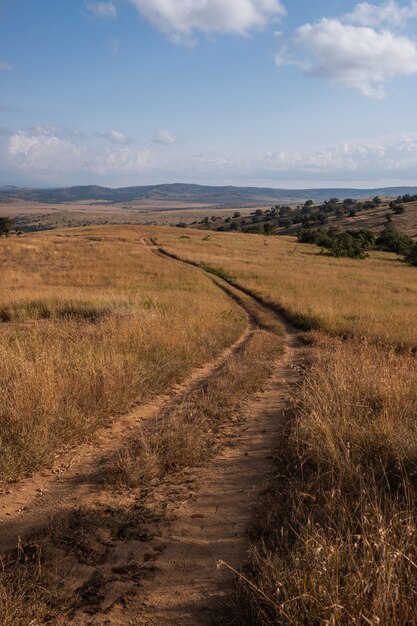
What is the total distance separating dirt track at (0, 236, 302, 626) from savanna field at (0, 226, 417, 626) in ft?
0.58

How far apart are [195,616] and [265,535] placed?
100 centimetres

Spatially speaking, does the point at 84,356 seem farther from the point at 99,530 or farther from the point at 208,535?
the point at 208,535

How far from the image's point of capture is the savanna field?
2664mm

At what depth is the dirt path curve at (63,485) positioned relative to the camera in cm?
392

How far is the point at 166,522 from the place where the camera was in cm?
399

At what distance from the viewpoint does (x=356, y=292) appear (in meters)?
24.0

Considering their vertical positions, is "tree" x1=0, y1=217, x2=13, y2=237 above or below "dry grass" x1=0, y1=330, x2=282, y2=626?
above

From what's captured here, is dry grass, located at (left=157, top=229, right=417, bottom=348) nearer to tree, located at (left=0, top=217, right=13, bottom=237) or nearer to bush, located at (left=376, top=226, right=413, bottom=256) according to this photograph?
bush, located at (left=376, top=226, right=413, bottom=256)

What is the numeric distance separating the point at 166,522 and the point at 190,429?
5.44ft

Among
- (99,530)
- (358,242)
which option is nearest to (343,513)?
(99,530)

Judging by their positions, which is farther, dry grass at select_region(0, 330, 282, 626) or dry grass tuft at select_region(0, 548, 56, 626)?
Result: dry grass at select_region(0, 330, 282, 626)

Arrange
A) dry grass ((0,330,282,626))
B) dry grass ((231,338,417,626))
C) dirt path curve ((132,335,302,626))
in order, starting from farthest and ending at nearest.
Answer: dirt path curve ((132,335,302,626))
dry grass ((0,330,282,626))
dry grass ((231,338,417,626))

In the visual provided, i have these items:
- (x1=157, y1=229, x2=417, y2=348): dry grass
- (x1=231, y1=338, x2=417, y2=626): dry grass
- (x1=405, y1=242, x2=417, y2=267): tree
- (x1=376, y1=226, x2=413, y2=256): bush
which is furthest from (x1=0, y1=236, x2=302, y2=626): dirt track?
(x1=376, y1=226, x2=413, y2=256): bush

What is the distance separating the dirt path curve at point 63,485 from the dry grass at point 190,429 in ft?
0.83
